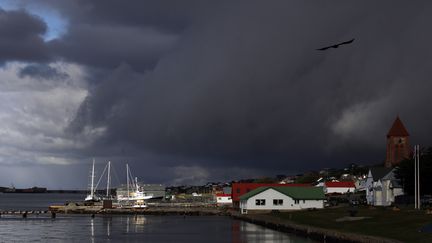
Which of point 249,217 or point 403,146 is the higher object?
point 403,146

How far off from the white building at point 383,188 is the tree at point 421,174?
21.6 ft

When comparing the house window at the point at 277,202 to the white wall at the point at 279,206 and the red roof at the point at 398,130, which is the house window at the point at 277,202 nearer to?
the white wall at the point at 279,206

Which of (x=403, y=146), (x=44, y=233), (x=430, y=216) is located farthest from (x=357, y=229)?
(x=403, y=146)

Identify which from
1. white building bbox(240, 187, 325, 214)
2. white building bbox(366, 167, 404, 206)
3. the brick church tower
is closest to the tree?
white building bbox(366, 167, 404, 206)

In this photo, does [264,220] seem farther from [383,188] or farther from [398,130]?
[398,130]

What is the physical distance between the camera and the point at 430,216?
231ft

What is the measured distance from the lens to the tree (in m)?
106

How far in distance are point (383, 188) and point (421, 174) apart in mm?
19826

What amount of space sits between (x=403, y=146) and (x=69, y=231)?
327ft

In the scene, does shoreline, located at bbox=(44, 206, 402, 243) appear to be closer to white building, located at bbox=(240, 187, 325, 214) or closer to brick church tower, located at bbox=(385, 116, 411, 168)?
white building, located at bbox=(240, 187, 325, 214)

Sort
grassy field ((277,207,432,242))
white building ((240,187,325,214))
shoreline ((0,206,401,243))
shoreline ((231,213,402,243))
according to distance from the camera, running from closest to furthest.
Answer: grassy field ((277,207,432,242)) < shoreline ((231,213,402,243)) < shoreline ((0,206,401,243)) < white building ((240,187,325,214))

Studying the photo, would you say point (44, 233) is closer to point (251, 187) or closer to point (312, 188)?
point (312, 188)

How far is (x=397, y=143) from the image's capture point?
558ft

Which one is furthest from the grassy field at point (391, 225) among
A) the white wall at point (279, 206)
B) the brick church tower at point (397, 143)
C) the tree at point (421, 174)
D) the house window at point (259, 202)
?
the brick church tower at point (397, 143)
